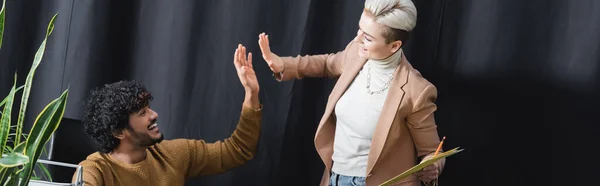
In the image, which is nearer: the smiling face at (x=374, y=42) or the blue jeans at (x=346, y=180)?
the smiling face at (x=374, y=42)

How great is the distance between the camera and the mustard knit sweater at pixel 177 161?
2.19m

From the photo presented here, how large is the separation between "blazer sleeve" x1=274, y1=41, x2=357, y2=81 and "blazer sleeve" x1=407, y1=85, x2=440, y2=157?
10.7 inches

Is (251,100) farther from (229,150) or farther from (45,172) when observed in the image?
(45,172)

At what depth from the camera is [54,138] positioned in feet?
7.93

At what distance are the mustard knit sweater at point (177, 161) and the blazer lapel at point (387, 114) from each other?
40cm

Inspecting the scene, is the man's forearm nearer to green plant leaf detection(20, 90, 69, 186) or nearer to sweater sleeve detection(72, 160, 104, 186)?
sweater sleeve detection(72, 160, 104, 186)

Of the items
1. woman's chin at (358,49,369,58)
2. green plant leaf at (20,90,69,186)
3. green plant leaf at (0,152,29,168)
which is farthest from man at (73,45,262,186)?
green plant leaf at (0,152,29,168)

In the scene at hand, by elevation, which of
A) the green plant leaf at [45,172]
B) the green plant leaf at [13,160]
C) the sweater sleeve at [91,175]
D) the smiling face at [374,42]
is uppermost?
the smiling face at [374,42]

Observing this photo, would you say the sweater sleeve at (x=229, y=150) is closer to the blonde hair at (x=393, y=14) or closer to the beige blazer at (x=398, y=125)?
the beige blazer at (x=398, y=125)

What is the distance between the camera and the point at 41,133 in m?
1.62

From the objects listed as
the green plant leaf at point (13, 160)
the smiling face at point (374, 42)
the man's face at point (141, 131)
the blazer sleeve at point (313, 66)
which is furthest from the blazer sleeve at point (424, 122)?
the green plant leaf at point (13, 160)

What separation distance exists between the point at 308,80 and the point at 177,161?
0.55 m

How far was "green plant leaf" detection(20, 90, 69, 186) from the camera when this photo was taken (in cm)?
158

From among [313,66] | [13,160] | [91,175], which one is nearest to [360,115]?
[313,66]
